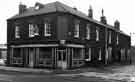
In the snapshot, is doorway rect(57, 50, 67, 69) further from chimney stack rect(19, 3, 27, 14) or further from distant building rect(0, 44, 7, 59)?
distant building rect(0, 44, 7, 59)

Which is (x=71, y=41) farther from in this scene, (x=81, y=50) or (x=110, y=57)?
(x=110, y=57)

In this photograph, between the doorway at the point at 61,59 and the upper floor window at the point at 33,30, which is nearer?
the doorway at the point at 61,59

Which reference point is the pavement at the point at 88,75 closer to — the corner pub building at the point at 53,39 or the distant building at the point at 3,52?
the corner pub building at the point at 53,39

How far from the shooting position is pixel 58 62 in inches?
908

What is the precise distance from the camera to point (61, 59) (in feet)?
75.6

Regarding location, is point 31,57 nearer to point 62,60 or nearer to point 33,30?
point 33,30

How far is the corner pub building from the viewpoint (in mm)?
23281

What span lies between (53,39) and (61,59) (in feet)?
8.94

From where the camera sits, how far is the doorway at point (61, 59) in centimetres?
2275

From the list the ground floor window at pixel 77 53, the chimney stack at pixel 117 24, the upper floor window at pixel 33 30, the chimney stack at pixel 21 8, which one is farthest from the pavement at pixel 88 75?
the chimney stack at pixel 117 24

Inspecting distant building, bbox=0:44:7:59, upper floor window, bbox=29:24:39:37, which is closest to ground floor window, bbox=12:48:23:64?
upper floor window, bbox=29:24:39:37

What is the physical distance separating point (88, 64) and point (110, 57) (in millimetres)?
9785

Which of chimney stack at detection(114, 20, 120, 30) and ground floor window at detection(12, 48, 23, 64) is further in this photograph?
chimney stack at detection(114, 20, 120, 30)

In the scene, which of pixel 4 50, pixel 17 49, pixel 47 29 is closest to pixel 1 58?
pixel 4 50
